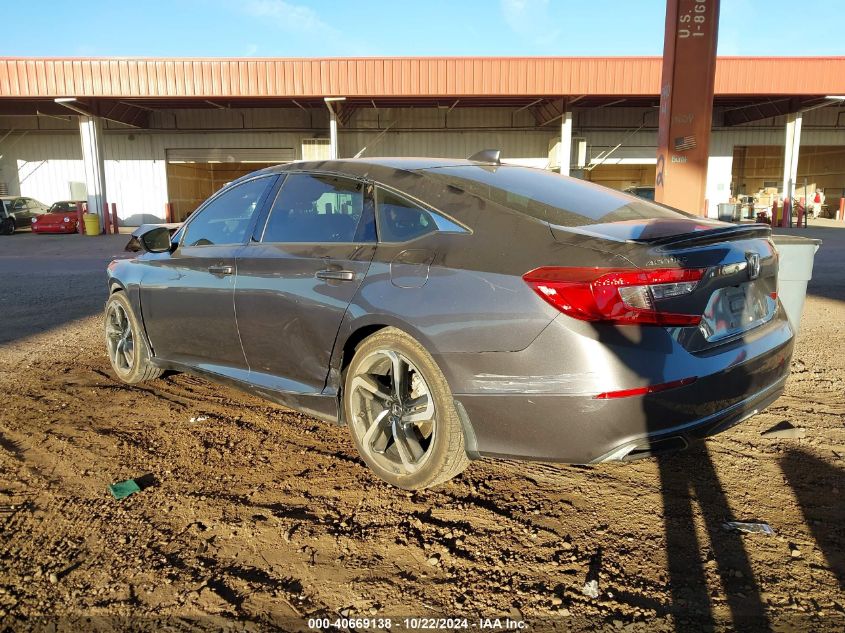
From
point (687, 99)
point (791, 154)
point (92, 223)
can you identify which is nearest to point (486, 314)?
point (687, 99)

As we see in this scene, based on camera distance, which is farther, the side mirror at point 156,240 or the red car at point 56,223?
the red car at point 56,223

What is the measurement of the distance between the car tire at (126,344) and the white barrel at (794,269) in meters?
4.15

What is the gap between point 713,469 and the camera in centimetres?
309

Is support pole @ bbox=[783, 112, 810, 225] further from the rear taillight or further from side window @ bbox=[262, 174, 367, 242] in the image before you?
the rear taillight

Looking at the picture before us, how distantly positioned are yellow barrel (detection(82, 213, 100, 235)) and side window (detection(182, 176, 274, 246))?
73.0 feet

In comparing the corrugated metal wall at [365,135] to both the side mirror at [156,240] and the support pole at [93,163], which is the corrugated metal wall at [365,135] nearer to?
the support pole at [93,163]

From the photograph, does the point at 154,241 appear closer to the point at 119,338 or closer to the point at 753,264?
the point at 119,338

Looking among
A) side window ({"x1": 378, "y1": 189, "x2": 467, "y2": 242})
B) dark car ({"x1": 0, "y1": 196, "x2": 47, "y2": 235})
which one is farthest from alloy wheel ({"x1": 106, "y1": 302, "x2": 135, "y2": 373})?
dark car ({"x1": 0, "y1": 196, "x2": 47, "y2": 235})

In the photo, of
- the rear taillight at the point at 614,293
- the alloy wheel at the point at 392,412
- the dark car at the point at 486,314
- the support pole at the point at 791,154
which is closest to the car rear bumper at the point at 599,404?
the dark car at the point at 486,314

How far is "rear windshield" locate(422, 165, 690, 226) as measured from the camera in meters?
2.80

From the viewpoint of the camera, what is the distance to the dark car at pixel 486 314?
7.58 ft

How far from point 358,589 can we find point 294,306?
4.87 ft

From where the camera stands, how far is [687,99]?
7.56m

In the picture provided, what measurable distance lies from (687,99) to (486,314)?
6411mm
